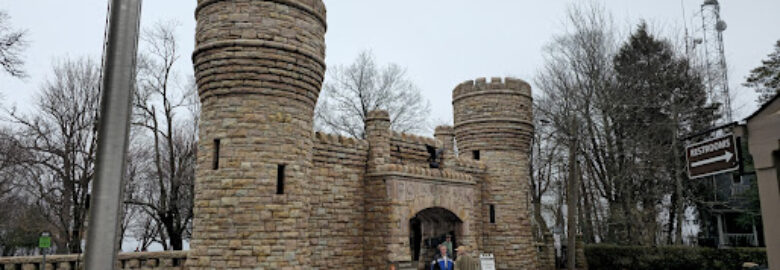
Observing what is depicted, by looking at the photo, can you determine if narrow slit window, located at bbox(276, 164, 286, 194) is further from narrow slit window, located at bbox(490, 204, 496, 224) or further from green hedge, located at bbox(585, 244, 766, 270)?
green hedge, located at bbox(585, 244, 766, 270)

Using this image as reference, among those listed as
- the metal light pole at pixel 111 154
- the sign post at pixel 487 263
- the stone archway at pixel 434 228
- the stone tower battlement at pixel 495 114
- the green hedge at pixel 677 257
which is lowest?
the green hedge at pixel 677 257

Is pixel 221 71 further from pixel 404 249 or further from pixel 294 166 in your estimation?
pixel 404 249

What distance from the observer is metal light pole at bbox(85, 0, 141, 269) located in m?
3.15

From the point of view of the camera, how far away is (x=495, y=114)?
17734 mm

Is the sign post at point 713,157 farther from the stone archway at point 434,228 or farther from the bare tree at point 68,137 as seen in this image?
the bare tree at point 68,137

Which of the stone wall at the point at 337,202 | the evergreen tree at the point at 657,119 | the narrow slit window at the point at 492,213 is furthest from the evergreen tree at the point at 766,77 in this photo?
the stone wall at the point at 337,202

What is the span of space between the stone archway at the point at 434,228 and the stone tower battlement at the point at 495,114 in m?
3.48

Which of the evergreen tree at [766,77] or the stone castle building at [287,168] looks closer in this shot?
the stone castle building at [287,168]

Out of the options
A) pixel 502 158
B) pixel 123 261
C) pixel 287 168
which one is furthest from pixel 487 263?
pixel 123 261

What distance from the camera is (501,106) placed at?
17.8 meters

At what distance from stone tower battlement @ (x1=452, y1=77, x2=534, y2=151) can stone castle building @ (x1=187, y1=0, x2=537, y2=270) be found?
3193 mm

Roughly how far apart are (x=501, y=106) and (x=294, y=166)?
9.55 m

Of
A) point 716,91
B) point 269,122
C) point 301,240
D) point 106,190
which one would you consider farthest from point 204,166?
point 716,91

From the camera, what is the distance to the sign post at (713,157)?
4.97m
